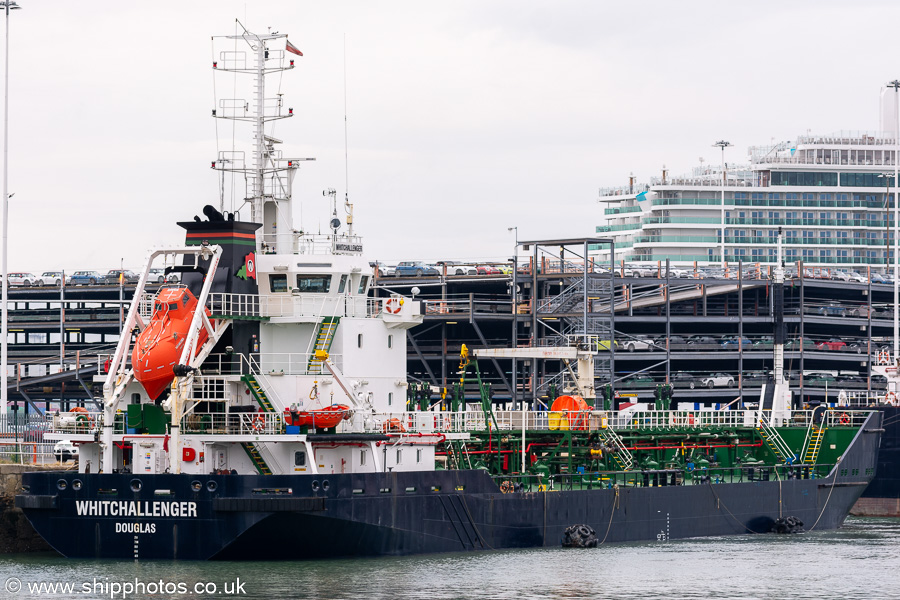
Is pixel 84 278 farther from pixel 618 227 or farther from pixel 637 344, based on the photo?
pixel 618 227

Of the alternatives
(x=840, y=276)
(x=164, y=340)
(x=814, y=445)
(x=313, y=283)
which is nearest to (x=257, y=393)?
(x=164, y=340)

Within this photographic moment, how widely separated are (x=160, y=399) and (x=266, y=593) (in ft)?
26.3

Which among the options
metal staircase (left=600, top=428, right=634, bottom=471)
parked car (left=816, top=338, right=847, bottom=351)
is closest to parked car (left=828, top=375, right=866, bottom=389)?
parked car (left=816, top=338, right=847, bottom=351)

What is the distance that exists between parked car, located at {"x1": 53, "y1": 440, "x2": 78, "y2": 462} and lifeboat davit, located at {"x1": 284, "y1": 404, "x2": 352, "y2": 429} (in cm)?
1006

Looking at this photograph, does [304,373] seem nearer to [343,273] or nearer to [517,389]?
[343,273]

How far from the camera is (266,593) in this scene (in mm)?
35875

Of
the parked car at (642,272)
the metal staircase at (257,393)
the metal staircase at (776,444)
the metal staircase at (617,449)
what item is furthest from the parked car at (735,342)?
the metal staircase at (257,393)

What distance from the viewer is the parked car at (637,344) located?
3558 inches

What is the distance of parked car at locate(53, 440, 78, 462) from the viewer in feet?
157

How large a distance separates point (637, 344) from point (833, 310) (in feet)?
46.8

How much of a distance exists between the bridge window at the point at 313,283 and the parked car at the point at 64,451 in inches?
355

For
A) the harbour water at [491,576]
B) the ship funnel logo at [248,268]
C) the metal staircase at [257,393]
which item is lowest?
the harbour water at [491,576]

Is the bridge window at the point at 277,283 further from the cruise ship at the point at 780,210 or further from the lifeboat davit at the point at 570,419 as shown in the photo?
the cruise ship at the point at 780,210

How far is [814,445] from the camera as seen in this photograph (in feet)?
188
